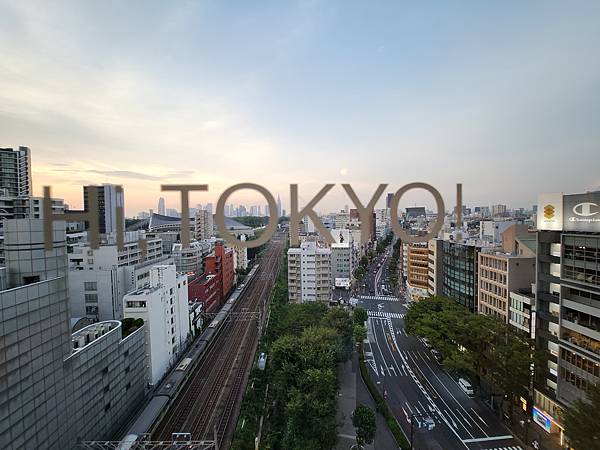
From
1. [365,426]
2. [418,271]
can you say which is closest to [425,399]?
[365,426]

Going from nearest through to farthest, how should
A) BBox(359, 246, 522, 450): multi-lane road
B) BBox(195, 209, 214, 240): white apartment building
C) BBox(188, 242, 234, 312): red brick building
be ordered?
1. BBox(359, 246, 522, 450): multi-lane road
2. BBox(188, 242, 234, 312): red brick building
3. BBox(195, 209, 214, 240): white apartment building

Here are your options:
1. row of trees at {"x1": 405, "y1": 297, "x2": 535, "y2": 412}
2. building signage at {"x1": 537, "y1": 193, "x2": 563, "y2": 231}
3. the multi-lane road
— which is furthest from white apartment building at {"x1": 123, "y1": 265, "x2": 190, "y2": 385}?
building signage at {"x1": 537, "y1": 193, "x2": 563, "y2": 231}

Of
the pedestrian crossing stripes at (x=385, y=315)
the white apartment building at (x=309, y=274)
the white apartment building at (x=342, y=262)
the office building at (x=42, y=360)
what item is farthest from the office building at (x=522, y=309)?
the white apartment building at (x=342, y=262)

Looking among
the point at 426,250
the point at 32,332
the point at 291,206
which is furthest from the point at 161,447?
the point at 426,250

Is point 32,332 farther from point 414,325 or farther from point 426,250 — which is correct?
point 426,250

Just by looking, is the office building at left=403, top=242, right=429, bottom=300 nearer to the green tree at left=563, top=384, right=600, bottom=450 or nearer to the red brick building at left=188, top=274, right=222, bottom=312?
the red brick building at left=188, top=274, right=222, bottom=312

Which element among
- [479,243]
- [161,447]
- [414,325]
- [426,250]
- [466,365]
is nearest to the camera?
[161,447]
